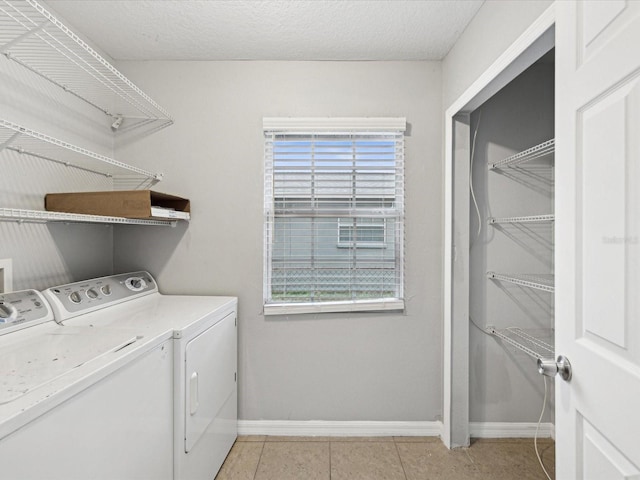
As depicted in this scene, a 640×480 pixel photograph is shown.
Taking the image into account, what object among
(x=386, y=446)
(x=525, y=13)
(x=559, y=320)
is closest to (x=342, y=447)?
(x=386, y=446)

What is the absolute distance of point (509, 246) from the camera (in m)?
2.11

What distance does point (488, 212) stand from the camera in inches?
83.0

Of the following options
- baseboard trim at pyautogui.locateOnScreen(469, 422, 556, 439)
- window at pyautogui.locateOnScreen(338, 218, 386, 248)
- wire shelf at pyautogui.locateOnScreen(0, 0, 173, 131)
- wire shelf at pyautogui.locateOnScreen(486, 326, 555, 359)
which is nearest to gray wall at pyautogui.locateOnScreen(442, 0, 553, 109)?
window at pyautogui.locateOnScreen(338, 218, 386, 248)

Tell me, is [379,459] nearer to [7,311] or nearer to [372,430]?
[372,430]

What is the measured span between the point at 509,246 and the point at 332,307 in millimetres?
1213

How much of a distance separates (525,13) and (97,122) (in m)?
2.29

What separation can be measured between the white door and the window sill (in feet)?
3.99

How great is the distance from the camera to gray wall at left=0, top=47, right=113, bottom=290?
1443 mm

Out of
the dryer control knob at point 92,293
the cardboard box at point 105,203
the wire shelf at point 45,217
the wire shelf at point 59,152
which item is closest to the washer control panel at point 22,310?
the dryer control knob at point 92,293

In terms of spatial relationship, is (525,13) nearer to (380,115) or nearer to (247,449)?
(380,115)

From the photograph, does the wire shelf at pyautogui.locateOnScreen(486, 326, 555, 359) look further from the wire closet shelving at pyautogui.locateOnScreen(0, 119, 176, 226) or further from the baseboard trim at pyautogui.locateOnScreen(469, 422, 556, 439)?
the wire closet shelving at pyautogui.locateOnScreen(0, 119, 176, 226)

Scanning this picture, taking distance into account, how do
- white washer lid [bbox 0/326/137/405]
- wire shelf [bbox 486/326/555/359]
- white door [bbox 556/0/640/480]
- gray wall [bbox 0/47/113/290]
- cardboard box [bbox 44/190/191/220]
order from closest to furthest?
white door [bbox 556/0/640/480], white washer lid [bbox 0/326/137/405], gray wall [bbox 0/47/113/290], cardboard box [bbox 44/190/191/220], wire shelf [bbox 486/326/555/359]

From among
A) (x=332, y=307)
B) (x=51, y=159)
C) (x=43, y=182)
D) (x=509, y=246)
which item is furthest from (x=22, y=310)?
(x=509, y=246)

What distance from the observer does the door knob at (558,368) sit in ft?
2.90
